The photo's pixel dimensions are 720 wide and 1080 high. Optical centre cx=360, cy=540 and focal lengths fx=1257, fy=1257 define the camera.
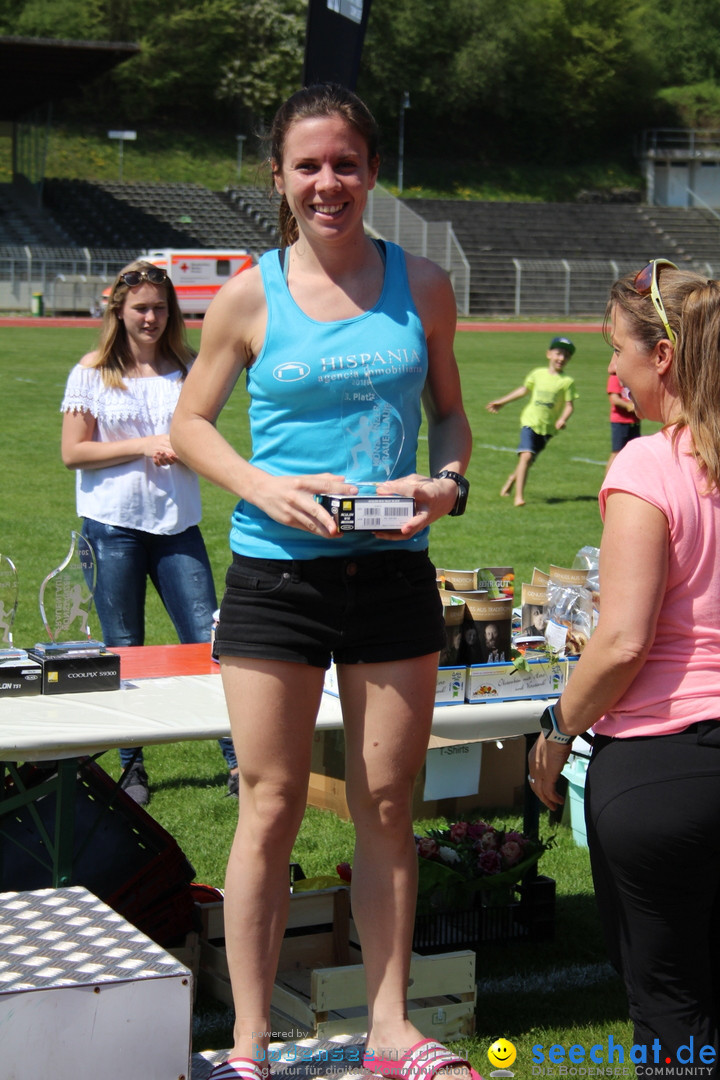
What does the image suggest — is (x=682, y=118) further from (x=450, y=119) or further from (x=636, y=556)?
(x=636, y=556)

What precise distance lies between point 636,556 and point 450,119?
3191 inches

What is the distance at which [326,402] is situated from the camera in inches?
96.6

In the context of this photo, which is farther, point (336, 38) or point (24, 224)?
point (24, 224)

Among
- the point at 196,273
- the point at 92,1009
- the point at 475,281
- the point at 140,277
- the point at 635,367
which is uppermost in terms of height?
the point at 475,281

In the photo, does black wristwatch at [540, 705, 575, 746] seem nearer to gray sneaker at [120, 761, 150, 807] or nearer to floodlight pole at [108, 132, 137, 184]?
gray sneaker at [120, 761, 150, 807]

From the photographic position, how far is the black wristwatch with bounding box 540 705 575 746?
243 cm

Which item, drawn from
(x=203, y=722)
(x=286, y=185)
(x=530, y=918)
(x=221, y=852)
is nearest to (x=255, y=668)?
(x=203, y=722)

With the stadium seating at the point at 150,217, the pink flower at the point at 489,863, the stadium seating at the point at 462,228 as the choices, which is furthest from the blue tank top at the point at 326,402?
the stadium seating at the point at 150,217

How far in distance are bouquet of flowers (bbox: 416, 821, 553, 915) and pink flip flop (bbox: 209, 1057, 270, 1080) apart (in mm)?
1207

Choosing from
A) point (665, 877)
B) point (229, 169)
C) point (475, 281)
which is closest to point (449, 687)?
point (665, 877)

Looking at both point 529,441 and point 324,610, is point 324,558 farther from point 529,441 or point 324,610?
point 529,441

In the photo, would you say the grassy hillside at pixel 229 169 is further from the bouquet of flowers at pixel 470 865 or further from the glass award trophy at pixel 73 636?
the bouquet of flowers at pixel 470 865

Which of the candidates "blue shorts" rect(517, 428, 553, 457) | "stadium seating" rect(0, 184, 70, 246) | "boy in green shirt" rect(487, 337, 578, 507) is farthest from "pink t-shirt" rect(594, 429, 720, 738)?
"stadium seating" rect(0, 184, 70, 246)

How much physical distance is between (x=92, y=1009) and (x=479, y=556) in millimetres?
Answer: 7225
